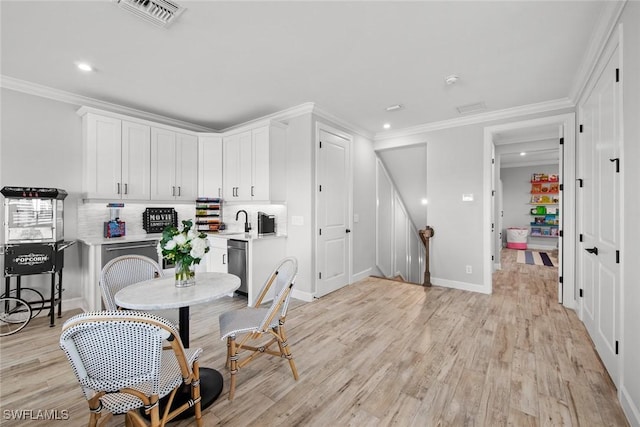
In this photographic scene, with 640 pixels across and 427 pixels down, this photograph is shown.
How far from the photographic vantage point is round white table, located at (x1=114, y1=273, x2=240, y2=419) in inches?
68.0

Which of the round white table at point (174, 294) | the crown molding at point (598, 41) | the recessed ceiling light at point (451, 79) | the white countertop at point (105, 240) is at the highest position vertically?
the recessed ceiling light at point (451, 79)

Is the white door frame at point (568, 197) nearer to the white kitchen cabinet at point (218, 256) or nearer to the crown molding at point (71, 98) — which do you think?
the white kitchen cabinet at point (218, 256)

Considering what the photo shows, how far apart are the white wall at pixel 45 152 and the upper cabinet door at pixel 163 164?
83cm

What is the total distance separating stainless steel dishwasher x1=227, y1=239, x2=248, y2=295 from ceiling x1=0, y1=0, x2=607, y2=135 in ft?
6.37

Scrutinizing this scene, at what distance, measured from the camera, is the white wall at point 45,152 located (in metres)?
3.20

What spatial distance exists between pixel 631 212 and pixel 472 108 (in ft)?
8.71

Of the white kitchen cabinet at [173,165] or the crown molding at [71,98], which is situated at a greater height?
the crown molding at [71,98]

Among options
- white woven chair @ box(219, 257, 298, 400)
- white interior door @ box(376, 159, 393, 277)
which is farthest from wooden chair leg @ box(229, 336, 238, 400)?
white interior door @ box(376, 159, 393, 277)

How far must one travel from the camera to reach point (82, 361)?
3.99 feet

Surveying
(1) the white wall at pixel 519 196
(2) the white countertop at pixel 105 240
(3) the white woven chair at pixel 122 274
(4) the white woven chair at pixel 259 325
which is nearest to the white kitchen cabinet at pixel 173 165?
(2) the white countertop at pixel 105 240

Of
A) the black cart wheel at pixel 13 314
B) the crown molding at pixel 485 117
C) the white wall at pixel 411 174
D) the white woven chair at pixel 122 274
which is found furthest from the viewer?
the white wall at pixel 411 174

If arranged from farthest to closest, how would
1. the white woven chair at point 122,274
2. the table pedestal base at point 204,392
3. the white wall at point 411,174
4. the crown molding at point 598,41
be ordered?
1. the white wall at point 411,174
2. the white woven chair at point 122,274
3. the crown molding at point 598,41
4. the table pedestal base at point 204,392

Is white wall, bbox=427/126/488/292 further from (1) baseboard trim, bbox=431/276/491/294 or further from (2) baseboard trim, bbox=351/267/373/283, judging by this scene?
(2) baseboard trim, bbox=351/267/373/283

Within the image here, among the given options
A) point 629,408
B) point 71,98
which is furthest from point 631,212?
point 71,98
